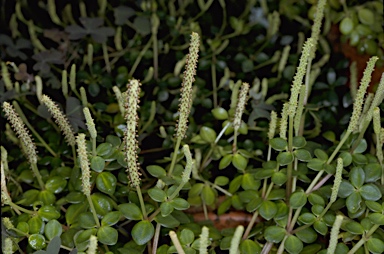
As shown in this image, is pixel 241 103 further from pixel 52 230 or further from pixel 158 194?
pixel 52 230

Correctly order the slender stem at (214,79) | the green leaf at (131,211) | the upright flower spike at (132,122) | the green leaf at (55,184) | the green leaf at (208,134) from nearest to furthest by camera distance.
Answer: the upright flower spike at (132,122) < the green leaf at (131,211) < the green leaf at (55,184) < the green leaf at (208,134) < the slender stem at (214,79)

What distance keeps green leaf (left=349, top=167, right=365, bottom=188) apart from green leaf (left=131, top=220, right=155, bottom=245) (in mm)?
272

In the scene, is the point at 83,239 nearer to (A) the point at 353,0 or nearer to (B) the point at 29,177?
(B) the point at 29,177

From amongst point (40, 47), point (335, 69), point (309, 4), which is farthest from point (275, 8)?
point (40, 47)

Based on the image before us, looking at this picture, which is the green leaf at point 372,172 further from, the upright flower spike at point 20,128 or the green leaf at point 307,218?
the upright flower spike at point 20,128

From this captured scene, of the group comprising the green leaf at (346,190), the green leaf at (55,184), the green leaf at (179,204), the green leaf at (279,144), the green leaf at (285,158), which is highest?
the green leaf at (279,144)

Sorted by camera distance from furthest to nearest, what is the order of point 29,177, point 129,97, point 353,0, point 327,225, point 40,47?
point 353,0 < point 40,47 < point 29,177 < point 327,225 < point 129,97

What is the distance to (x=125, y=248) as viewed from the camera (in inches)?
28.2

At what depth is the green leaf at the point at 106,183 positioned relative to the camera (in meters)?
0.74

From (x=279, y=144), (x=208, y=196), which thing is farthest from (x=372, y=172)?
(x=208, y=196)

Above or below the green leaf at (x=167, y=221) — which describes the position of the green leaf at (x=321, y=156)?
above

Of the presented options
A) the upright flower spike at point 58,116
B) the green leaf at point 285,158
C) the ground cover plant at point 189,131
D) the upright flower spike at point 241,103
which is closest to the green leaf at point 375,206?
the ground cover plant at point 189,131

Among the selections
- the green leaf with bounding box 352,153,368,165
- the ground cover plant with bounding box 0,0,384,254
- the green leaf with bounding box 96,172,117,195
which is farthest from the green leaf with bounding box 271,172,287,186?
the green leaf with bounding box 96,172,117,195

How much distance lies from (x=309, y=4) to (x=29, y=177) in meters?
0.79
